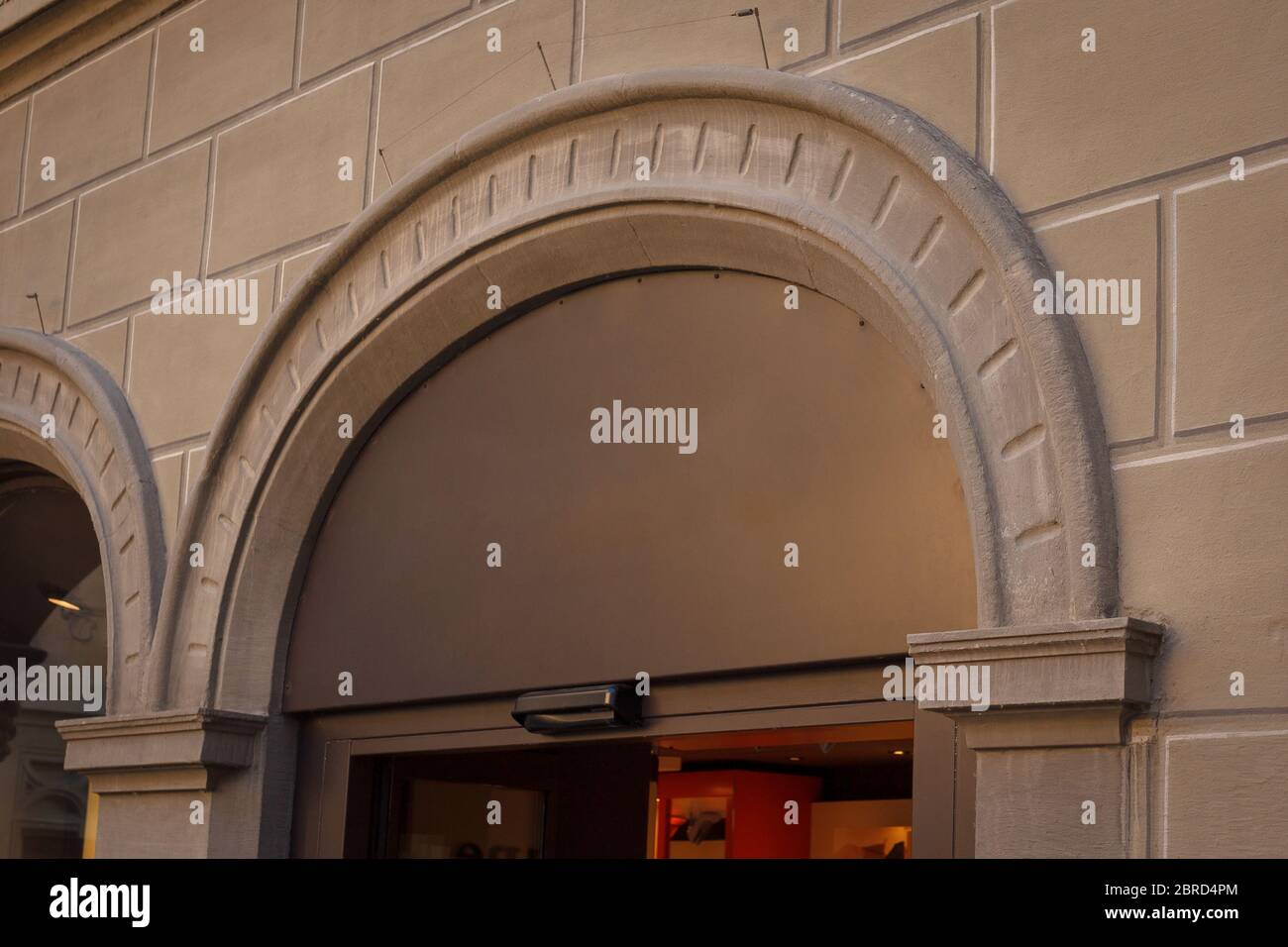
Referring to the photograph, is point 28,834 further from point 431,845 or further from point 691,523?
point 691,523

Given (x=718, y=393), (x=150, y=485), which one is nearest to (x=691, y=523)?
(x=718, y=393)

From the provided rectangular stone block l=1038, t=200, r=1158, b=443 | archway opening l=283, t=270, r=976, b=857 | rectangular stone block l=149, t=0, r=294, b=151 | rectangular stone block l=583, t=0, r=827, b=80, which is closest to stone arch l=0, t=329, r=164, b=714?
archway opening l=283, t=270, r=976, b=857

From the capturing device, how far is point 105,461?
6.05 meters

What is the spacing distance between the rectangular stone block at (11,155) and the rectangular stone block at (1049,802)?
546cm

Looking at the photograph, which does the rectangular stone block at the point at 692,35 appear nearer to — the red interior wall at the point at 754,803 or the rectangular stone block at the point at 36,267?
the rectangular stone block at the point at 36,267

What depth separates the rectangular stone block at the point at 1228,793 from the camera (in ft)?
9.93

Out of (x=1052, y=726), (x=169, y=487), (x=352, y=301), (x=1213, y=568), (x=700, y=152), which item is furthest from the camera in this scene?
(x=169, y=487)

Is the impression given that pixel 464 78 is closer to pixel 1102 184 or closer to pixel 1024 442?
pixel 1102 184

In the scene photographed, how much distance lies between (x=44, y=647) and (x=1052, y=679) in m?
5.65

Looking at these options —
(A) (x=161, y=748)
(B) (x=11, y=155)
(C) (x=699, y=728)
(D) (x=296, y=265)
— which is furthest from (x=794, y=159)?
(B) (x=11, y=155)

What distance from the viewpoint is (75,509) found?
284 inches

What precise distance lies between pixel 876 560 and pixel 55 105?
15.7ft

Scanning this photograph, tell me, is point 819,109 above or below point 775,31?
below
